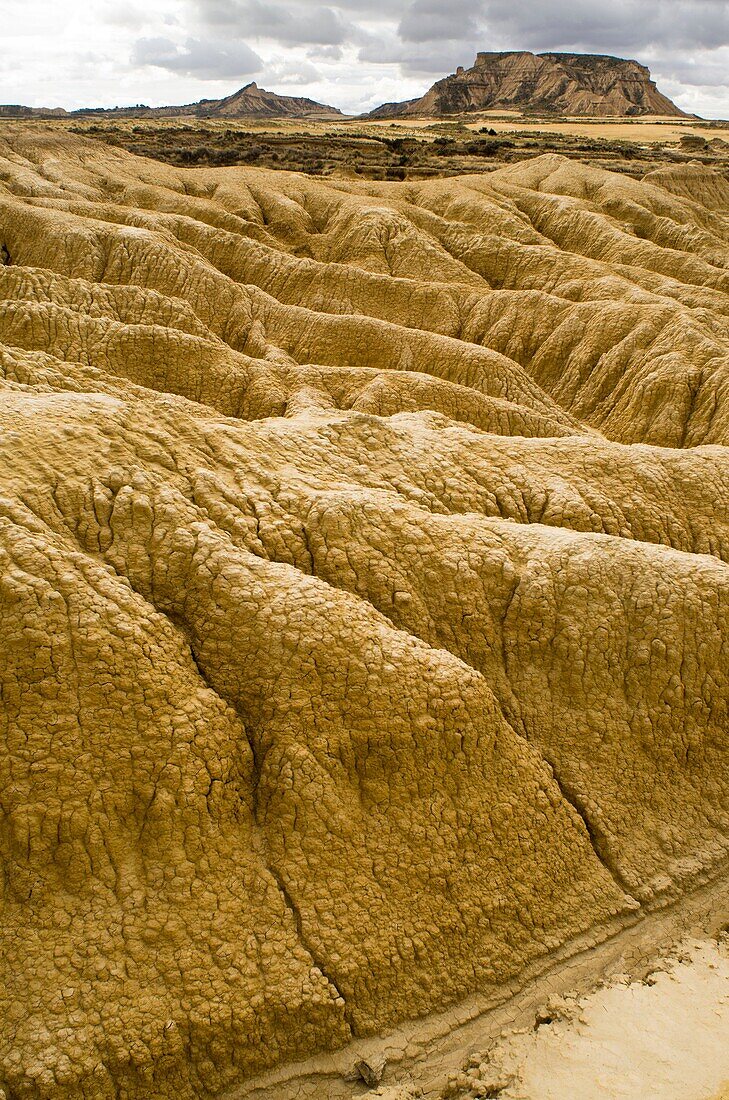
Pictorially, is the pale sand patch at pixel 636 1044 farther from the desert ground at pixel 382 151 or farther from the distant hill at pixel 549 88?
the distant hill at pixel 549 88

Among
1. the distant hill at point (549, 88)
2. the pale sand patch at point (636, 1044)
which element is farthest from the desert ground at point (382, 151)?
the distant hill at point (549, 88)

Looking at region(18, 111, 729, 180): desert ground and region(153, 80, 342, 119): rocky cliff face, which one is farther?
region(153, 80, 342, 119): rocky cliff face

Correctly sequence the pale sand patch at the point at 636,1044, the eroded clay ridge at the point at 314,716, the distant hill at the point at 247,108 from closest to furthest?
the pale sand patch at the point at 636,1044 → the eroded clay ridge at the point at 314,716 → the distant hill at the point at 247,108

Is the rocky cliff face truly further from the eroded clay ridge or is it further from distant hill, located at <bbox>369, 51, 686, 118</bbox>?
the eroded clay ridge

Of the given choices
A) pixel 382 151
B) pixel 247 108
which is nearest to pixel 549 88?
pixel 247 108

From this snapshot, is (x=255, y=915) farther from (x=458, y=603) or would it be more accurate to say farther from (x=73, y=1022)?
(x=458, y=603)

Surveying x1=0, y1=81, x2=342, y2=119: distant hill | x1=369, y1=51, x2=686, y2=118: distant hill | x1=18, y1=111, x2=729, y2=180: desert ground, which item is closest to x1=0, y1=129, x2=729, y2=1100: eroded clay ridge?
x1=18, y1=111, x2=729, y2=180: desert ground
